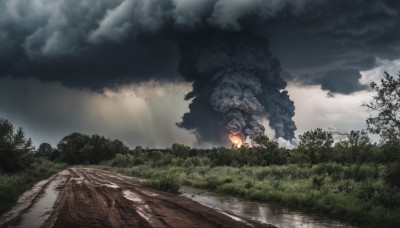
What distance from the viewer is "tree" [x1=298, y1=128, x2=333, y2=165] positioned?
2410 inches

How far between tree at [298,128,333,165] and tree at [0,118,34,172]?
134 ft

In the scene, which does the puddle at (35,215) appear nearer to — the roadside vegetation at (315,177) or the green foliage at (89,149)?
the roadside vegetation at (315,177)

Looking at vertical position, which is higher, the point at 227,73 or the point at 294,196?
the point at 227,73

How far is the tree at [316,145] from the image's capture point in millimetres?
61206

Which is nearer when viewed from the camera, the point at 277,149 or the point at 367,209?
the point at 367,209

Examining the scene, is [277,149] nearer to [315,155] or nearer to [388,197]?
[315,155]

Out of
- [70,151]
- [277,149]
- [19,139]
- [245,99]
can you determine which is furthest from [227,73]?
[19,139]

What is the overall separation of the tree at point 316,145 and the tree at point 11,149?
40739mm

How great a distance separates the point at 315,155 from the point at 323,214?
156 ft

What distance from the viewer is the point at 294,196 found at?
19828mm

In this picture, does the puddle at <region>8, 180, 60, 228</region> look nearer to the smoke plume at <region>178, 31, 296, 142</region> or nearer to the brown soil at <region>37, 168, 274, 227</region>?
the brown soil at <region>37, 168, 274, 227</region>

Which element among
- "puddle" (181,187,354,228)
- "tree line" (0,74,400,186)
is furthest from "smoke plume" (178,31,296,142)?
"puddle" (181,187,354,228)

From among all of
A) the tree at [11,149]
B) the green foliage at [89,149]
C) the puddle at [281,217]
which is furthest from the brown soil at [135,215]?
the green foliage at [89,149]

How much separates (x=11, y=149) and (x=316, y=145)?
144 feet
